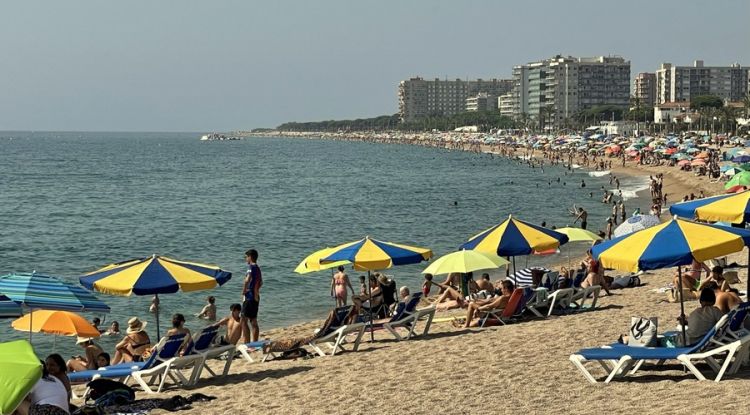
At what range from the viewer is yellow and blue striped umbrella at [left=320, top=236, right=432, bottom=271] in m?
12.5

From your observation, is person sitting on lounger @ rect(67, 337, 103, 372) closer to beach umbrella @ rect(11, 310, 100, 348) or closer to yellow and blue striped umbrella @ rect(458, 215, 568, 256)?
beach umbrella @ rect(11, 310, 100, 348)

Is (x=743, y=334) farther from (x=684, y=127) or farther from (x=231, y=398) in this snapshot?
(x=684, y=127)

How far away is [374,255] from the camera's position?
12.6 m

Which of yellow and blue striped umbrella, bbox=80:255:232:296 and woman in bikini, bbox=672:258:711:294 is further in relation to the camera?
woman in bikini, bbox=672:258:711:294

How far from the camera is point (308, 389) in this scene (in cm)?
1018

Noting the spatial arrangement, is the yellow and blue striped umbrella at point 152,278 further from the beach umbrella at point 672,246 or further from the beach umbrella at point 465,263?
the beach umbrella at point 672,246

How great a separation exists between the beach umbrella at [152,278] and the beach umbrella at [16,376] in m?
4.55

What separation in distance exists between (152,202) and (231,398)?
51.1 m

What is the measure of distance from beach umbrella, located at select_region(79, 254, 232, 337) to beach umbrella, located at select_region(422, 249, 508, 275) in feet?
13.2

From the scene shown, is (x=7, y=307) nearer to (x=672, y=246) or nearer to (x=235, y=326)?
(x=235, y=326)

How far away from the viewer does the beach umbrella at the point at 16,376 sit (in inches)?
241

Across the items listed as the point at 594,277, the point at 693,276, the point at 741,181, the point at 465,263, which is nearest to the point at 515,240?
the point at 465,263

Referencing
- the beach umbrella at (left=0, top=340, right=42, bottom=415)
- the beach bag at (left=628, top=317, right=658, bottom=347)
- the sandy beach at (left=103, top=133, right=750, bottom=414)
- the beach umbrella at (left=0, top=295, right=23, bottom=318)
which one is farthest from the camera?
the beach umbrella at (left=0, top=295, right=23, bottom=318)

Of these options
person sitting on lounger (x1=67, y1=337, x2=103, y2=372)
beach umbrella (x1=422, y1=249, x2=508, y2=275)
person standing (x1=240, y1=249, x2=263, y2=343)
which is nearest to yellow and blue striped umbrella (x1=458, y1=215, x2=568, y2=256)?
beach umbrella (x1=422, y1=249, x2=508, y2=275)
